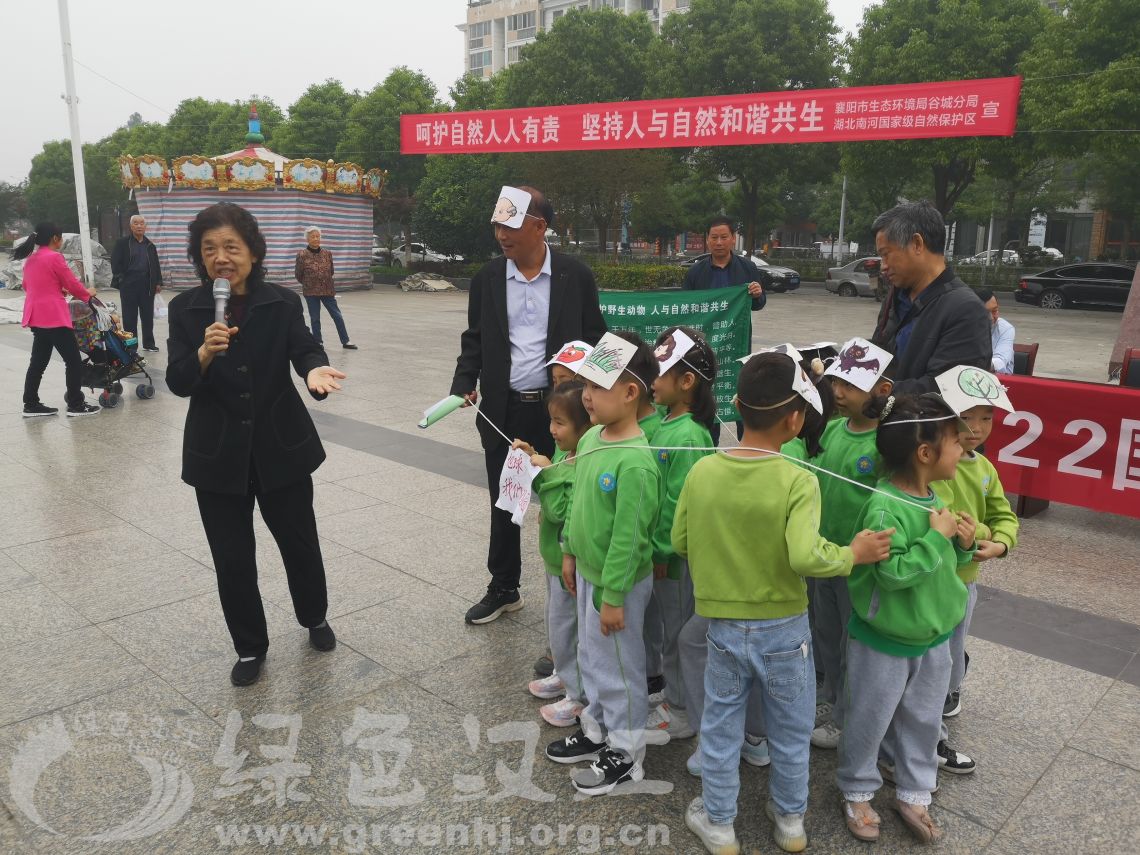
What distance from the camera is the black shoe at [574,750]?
2.80m

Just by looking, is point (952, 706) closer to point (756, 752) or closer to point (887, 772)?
point (887, 772)

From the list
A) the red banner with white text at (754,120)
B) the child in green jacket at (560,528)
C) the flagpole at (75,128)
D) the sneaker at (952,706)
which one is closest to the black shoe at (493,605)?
the child in green jacket at (560,528)

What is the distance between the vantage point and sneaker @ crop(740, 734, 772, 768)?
110 inches

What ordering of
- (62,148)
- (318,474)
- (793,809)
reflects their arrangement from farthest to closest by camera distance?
1. (62,148)
2. (318,474)
3. (793,809)

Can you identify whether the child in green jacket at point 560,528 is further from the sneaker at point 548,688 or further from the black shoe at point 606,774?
the black shoe at point 606,774

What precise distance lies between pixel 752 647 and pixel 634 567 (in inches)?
16.1

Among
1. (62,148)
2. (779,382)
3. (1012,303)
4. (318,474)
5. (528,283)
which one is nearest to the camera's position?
(779,382)

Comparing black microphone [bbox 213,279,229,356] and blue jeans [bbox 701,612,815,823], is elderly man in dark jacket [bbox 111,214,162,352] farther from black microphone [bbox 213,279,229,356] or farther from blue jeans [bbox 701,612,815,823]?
blue jeans [bbox 701,612,815,823]

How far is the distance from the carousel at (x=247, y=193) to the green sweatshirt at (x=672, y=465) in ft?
69.2

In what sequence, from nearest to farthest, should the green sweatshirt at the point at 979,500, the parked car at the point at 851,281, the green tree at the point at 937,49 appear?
the green sweatshirt at the point at 979,500, the green tree at the point at 937,49, the parked car at the point at 851,281

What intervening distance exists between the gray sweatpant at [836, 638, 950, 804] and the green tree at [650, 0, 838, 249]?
26066 millimetres

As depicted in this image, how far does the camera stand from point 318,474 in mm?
6113

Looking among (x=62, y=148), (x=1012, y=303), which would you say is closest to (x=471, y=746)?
(x=1012, y=303)

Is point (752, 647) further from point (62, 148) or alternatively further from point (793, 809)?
point (62, 148)
